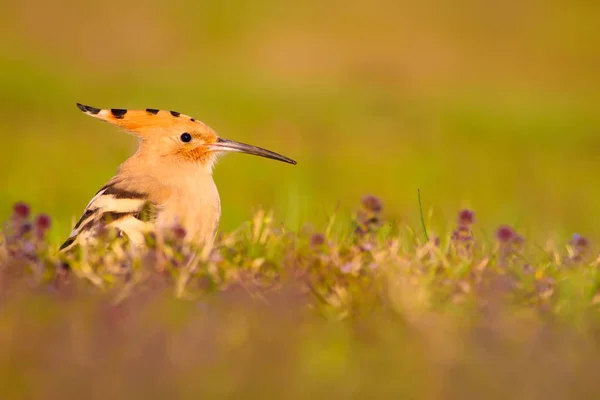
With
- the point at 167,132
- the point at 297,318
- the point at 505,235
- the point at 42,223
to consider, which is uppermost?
the point at 167,132

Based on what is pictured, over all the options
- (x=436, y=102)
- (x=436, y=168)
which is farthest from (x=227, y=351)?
(x=436, y=102)

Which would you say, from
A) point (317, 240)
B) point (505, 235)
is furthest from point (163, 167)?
point (505, 235)

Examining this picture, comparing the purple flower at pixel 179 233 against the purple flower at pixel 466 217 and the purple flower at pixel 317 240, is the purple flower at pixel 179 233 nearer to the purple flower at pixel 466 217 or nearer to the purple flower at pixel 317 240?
the purple flower at pixel 317 240

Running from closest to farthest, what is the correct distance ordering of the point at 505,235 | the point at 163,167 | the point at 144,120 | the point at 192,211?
the point at 505,235, the point at 192,211, the point at 163,167, the point at 144,120

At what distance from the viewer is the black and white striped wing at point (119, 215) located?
3756 millimetres

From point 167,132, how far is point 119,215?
0.61 m

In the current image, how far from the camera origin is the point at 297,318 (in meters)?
3.05

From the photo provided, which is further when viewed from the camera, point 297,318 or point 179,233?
point 179,233

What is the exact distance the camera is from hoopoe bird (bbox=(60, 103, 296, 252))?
3.82m

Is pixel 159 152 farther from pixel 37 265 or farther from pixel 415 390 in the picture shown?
pixel 415 390

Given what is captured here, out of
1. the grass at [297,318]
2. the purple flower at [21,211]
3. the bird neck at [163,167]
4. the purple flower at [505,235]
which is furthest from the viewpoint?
the bird neck at [163,167]

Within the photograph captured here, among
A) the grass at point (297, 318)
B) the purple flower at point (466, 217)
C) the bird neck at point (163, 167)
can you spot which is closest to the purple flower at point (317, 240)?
the grass at point (297, 318)

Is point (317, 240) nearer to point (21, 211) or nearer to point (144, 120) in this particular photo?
point (21, 211)

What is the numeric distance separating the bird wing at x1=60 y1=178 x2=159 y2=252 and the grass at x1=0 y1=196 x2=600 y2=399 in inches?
7.0
